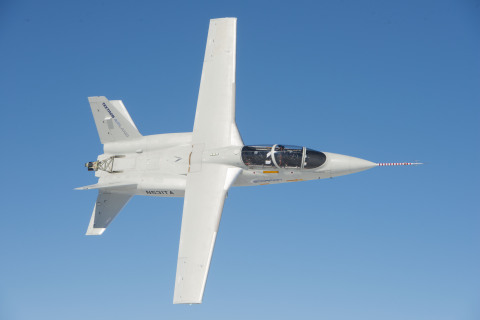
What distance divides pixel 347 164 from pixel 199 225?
8398mm

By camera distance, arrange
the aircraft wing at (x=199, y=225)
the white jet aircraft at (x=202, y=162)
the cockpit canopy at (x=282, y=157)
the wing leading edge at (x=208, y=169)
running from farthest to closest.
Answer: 1. the cockpit canopy at (x=282, y=157)
2. the white jet aircraft at (x=202, y=162)
3. the wing leading edge at (x=208, y=169)
4. the aircraft wing at (x=199, y=225)

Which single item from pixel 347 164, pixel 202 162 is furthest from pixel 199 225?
pixel 347 164

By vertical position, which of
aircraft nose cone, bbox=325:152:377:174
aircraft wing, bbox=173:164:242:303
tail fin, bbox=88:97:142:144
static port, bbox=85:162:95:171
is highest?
tail fin, bbox=88:97:142:144

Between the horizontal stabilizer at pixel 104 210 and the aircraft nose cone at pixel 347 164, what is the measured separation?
38.2ft

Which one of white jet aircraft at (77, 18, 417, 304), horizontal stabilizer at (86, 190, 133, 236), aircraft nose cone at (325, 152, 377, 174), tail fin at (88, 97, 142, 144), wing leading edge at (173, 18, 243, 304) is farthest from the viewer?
tail fin at (88, 97, 142, 144)

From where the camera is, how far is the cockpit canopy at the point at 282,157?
85.3ft

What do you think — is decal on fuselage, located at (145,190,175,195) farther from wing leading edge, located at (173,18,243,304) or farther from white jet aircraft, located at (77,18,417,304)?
wing leading edge, located at (173,18,243,304)

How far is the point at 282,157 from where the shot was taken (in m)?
26.1

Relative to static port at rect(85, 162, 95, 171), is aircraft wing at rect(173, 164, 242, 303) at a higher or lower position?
lower

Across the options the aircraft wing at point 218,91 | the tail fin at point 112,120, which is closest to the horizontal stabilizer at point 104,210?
the tail fin at point 112,120

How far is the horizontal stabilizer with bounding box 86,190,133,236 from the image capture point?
27969 millimetres

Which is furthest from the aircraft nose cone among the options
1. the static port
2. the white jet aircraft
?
the static port

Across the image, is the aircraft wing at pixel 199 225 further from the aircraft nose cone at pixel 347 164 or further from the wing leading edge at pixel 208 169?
the aircraft nose cone at pixel 347 164

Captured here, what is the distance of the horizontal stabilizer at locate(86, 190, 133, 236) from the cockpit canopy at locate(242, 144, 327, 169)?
7.58 m
